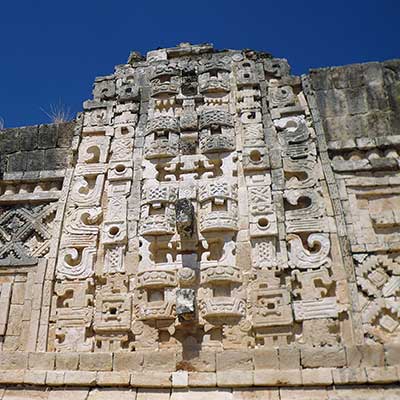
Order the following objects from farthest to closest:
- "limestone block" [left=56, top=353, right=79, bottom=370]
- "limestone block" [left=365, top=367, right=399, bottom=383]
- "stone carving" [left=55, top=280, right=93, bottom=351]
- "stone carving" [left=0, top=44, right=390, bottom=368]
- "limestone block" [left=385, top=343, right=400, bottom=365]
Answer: "stone carving" [left=55, top=280, right=93, bottom=351] < "stone carving" [left=0, top=44, right=390, bottom=368] < "limestone block" [left=56, top=353, right=79, bottom=370] < "limestone block" [left=385, top=343, right=400, bottom=365] < "limestone block" [left=365, top=367, right=399, bottom=383]

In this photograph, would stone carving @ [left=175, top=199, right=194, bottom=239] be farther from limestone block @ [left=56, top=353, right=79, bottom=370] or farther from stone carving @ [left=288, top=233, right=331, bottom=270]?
limestone block @ [left=56, top=353, right=79, bottom=370]

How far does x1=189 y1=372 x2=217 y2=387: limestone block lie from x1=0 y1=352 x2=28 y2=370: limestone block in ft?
5.84

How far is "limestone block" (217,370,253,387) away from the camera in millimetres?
5246

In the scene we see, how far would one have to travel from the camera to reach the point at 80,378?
18.1 ft

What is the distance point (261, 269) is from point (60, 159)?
3223mm

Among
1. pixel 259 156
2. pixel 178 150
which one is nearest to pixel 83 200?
pixel 178 150

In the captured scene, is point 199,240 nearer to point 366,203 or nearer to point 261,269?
point 261,269

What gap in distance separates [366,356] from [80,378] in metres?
2.83

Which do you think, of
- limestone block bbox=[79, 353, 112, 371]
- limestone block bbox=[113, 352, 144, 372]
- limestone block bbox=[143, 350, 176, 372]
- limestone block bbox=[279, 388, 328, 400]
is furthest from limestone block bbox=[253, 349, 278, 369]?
limestone block bbox=[79, 353, 112, 371]

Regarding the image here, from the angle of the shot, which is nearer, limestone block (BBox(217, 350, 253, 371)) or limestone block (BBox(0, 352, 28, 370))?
limestone block (BBox(217, 350, 253, 371))

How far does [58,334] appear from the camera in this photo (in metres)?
5.95

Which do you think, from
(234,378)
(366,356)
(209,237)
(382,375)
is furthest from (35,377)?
(382,375)

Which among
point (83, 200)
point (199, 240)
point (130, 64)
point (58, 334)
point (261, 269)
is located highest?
point (130, 64)

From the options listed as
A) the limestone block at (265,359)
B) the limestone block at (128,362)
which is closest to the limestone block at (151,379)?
the limestone block at (128,362)
